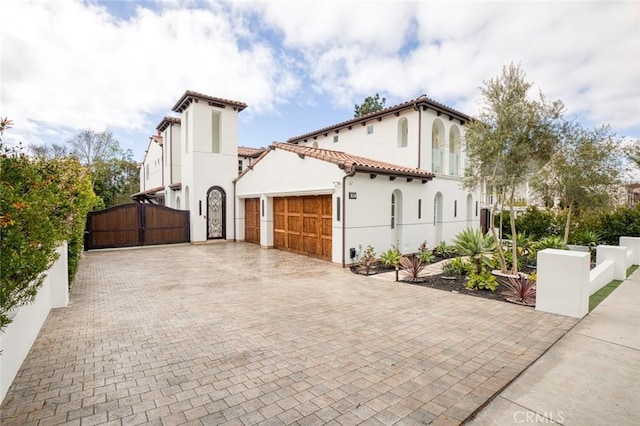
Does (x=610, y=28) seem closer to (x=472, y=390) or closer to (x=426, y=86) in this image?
(x=426, y=86)

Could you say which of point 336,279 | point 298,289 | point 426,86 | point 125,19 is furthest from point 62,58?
point 426,86

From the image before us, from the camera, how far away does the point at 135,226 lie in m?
16.2

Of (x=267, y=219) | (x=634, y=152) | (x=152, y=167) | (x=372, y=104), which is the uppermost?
(x=372, y=104)

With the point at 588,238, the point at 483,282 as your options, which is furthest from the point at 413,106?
the point at 588,238

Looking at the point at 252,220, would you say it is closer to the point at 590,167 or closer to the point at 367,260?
the point at 367,260

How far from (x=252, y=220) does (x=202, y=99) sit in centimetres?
739

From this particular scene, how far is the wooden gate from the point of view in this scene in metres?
15.3

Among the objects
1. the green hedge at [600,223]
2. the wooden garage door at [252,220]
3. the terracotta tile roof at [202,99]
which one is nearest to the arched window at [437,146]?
the green hedge at [600,223]

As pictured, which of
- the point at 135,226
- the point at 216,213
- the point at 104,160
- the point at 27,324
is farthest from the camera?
the point at 104,160

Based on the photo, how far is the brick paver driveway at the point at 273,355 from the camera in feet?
10.2

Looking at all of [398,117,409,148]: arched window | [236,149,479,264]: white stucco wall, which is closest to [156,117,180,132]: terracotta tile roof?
[236,149,479,264]: white stucco wall

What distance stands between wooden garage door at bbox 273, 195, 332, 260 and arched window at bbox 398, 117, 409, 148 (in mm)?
5631

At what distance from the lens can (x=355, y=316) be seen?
19.6 feet

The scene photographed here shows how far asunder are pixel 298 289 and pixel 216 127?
15215mm
